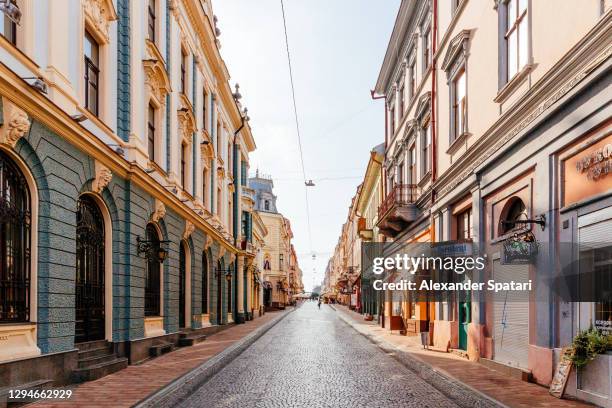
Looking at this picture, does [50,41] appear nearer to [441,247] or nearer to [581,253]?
[581,253]

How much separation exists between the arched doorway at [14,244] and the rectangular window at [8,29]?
177cm

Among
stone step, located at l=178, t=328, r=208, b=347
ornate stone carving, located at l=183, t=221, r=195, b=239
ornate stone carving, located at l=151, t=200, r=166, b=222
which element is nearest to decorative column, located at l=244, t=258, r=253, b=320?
stone step, located at l=178, t=328, r=208, b=347

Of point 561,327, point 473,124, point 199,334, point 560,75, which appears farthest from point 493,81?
point 199,334

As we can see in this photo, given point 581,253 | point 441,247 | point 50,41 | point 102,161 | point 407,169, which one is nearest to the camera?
point 581,253

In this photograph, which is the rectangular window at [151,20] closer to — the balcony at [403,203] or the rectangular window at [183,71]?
the rectangular window at [183,71]

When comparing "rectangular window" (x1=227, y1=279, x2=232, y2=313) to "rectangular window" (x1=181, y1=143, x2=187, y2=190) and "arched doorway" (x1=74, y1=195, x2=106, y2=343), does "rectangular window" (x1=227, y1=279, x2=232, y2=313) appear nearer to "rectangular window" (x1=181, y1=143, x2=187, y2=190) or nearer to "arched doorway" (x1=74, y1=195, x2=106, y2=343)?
"rectangular window" (x1=181, y1=143, x2=187, y2=190)

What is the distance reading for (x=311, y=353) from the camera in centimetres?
1634

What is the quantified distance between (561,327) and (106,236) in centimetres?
911

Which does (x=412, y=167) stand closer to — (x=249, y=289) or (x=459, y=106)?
(x=459, y=106)

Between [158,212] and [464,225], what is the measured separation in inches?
320

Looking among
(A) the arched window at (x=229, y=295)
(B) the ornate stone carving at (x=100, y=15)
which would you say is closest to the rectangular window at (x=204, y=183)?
(A) the arched window at (x=229, y=295)

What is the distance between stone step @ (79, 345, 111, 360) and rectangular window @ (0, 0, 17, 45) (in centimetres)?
561

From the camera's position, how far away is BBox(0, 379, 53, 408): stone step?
25.2 feet

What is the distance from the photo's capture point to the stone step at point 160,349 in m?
14.6
